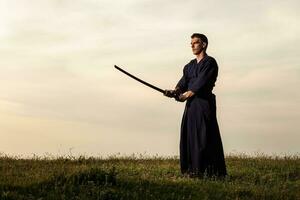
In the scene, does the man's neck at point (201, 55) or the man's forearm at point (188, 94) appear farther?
the man's neck at point (201, 55)

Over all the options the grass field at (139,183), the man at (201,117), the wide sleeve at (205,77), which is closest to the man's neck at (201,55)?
the man at (201,117)

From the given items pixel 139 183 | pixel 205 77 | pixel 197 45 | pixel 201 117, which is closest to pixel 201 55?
pixel 197 45

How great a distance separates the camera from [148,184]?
13.7 meters

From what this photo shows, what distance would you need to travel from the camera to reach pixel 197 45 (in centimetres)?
1545

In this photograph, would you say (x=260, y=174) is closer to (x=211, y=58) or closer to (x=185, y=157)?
(x=185, y=157)

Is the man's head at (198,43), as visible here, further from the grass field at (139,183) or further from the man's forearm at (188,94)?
the grass field at (139,183)

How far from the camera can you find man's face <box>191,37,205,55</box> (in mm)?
15399

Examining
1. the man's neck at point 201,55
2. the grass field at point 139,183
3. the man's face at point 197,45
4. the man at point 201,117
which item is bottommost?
the grass field at point 139,183

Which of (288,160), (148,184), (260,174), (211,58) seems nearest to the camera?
(148,184)

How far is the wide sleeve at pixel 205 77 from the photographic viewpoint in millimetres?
15273

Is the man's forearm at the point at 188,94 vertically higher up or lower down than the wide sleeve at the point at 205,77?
lower down

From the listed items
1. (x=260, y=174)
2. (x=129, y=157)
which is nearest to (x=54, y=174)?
(x=260, y=174)

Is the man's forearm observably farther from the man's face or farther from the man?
the man's face

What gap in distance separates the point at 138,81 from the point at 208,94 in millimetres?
1728
